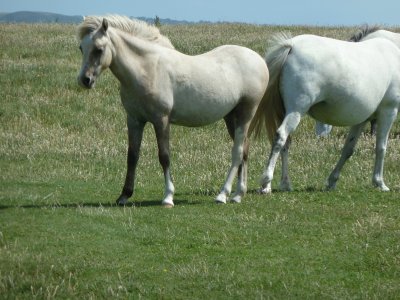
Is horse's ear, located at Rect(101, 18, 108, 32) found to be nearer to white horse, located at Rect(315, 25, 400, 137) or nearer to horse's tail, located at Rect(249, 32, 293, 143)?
horse's tail, located at Rect(249, 32, 293, 143)

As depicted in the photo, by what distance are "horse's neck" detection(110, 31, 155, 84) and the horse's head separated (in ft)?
0.73

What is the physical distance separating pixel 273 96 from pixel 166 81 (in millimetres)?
2039

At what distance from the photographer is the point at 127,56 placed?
33.5 ft

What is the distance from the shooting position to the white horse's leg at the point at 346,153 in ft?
40.9

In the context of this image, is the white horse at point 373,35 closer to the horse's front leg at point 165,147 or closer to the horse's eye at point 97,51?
the horse's front leg at point 165,147

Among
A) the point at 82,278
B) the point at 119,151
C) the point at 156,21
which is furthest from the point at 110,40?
the point at 156,21

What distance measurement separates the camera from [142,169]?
14086 millimetres

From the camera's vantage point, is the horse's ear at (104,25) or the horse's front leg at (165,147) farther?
the horse's front leg at (165,147)

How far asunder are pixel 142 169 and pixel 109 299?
24.2 ft

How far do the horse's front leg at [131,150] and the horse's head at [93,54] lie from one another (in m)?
0.96

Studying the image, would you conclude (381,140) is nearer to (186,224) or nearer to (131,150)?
(131,150)

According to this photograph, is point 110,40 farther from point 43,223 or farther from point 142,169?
point 142,169

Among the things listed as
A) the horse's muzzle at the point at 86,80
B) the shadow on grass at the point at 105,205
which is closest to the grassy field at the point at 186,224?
the shadow on grass at the point at 105,205

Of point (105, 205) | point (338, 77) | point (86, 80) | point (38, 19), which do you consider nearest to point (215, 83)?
point (86, 80)
